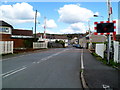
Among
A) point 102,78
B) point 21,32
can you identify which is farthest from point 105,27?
point 21,32

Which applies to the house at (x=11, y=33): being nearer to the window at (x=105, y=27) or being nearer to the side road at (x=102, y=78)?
the window at (x=105, y=27)

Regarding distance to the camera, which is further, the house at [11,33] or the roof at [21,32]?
the roof at [21,32]

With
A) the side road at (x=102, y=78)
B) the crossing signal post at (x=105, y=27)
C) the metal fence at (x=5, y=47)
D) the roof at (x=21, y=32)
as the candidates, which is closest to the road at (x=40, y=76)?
the side road at (x=102, y=78)

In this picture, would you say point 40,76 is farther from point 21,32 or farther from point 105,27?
point 21,32

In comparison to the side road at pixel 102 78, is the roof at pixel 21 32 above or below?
above

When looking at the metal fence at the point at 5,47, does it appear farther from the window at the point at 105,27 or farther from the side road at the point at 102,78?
the side road at the point at 102,78

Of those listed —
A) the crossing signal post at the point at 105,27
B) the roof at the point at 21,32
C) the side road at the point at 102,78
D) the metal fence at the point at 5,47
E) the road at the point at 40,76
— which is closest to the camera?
the side road at the point at 102,78

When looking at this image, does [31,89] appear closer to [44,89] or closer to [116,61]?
[44,89]

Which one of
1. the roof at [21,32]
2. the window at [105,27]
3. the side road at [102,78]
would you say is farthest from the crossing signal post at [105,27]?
the roof at [21,32]

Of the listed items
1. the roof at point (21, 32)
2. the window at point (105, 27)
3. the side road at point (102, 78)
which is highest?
the roof at point (21, 32)

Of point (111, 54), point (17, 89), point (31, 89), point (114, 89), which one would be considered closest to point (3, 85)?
point (17, 89)

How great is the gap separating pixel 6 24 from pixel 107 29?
1852 inches

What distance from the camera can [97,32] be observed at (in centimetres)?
1279

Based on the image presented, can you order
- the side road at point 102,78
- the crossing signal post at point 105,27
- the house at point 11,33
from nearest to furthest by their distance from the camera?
the side road at point 102,78 < the crossing signal post at point 105,27 < the house at point 11,33
